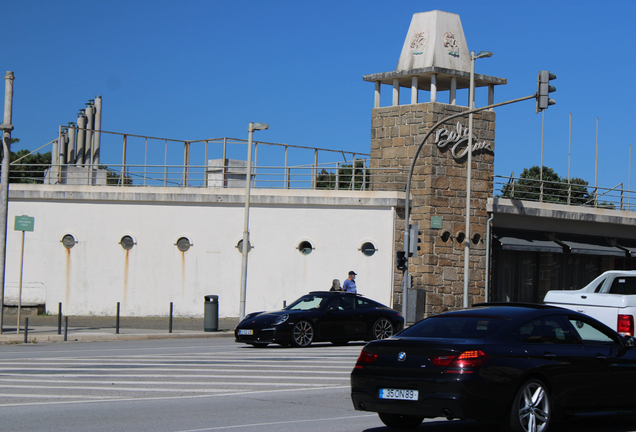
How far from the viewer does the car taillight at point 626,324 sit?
37.5 ft

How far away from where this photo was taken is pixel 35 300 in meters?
29.9

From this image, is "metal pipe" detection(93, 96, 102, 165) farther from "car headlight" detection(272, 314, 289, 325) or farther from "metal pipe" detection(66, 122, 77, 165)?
"car headlight" detection(272, 314, 289, 325)

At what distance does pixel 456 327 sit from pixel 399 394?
0.97m

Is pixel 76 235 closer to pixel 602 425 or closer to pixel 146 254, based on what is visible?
pixel 146 254

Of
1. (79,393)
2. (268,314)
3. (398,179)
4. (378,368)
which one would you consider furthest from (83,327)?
(378,368)

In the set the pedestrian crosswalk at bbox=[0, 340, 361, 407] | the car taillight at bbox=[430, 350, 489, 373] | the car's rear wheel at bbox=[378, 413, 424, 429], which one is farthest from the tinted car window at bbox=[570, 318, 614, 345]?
the pedestrian crosswalk at bbox=[0, 340, 361, 407]

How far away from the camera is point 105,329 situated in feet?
78.6

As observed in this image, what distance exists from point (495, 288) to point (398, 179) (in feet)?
22.9

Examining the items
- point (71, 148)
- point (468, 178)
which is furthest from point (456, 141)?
point (71, 148)

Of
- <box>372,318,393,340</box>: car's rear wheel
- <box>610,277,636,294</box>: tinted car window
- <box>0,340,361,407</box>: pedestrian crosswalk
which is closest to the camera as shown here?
<box>0,340,361,407</box>: pedestrian crosswalk

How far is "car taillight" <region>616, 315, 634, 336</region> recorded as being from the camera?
11.4m

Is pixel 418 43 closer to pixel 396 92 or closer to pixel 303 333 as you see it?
pixel 396 92

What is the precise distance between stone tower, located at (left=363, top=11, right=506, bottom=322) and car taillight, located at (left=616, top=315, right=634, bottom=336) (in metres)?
16.7

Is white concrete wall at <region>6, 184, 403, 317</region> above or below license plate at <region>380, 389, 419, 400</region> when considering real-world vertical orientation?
above
